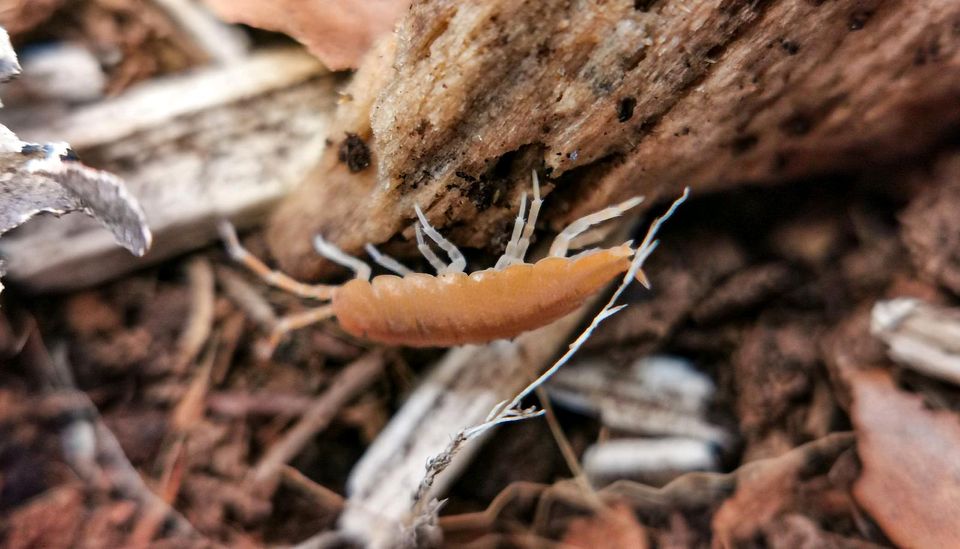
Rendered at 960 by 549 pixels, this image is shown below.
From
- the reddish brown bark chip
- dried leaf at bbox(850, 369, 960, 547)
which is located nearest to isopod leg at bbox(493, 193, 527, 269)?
dried leaf at bbox(850, 369, 960, 547)

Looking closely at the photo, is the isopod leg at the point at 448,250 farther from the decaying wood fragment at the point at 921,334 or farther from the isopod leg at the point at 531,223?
the decaying wood fragment at the point at 921,334

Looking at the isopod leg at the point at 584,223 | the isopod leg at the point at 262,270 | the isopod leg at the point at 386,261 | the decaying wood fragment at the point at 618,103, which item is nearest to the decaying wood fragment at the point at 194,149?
the isopod leg at the point at 262,270

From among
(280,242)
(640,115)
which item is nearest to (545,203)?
(640,115)

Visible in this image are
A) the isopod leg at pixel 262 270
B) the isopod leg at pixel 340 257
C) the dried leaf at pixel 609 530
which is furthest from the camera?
the isopod leg at pixel 262 270

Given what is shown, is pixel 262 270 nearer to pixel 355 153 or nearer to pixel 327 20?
pixel 355 153

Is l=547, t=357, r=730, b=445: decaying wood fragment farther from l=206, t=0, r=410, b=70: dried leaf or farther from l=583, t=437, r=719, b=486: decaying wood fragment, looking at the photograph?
l=206, t=0, r=410, b=70: dried leaf

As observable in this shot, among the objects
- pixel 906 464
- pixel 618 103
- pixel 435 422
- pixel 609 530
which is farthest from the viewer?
pixel 435 422

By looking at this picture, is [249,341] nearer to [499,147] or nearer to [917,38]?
[499,147]

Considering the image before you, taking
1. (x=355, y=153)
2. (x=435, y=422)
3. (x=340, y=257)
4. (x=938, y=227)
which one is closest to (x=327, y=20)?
(x=355, y=153)
